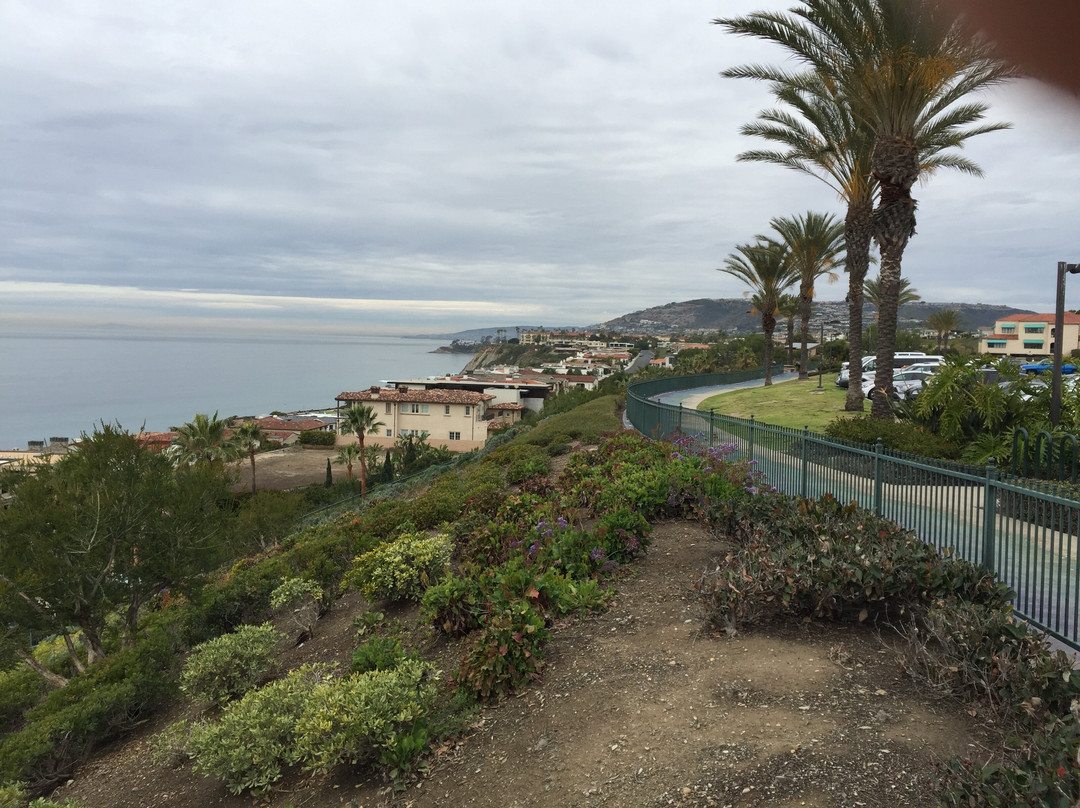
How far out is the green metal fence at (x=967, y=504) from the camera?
520cm

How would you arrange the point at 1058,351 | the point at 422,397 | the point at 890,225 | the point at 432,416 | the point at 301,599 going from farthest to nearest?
the point at 422,397, the point at 432,416, the point at 890,225, the point at 1058,351, the point at 301,599

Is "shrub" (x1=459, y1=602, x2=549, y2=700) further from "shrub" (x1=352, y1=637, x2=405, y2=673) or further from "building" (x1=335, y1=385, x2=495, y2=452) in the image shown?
"building" (x1=335, y1=385, x2=495, y2=452)

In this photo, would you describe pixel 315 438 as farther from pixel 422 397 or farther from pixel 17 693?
pixel 17 693

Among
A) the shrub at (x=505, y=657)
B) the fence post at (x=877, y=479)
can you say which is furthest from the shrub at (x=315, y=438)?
the shrub at (x=505, y=657)

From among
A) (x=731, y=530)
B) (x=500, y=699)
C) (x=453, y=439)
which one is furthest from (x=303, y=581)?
(x=453, y=439)

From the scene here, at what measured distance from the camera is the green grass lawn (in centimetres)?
2023

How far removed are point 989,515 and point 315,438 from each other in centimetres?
6010

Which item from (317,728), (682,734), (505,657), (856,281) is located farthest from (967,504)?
(856,281)

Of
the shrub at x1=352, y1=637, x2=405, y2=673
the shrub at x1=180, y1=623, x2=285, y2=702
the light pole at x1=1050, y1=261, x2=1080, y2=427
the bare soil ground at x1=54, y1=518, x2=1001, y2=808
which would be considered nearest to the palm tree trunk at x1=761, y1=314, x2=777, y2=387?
the light pole at x1=1050, y1=261, x2=1080, y2=427

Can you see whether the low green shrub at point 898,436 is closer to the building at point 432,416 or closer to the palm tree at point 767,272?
the palm tree at point 767,272

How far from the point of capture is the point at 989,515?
5.80 m

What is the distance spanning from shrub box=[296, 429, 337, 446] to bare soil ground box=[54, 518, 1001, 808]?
2232 inches

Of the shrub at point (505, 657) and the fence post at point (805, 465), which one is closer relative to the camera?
the shrub at point (505, 657)

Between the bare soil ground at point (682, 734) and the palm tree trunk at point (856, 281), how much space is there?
17478 millimetres
